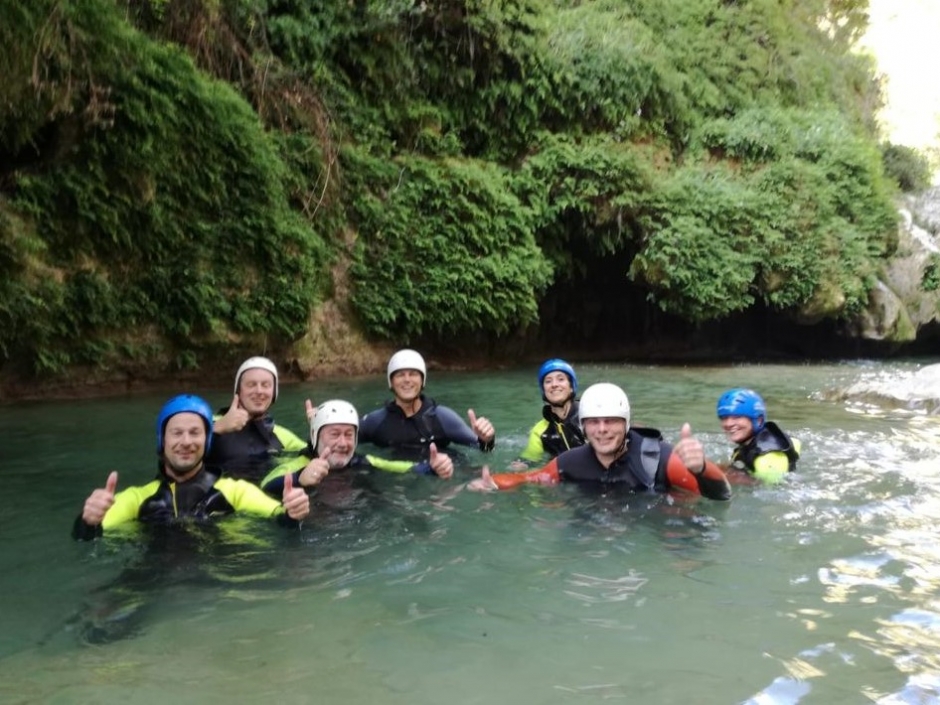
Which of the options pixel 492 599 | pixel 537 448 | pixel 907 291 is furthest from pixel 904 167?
pixel 492 599

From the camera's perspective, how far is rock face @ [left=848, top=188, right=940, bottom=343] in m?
20.9

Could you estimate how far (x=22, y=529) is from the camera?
18.2 ft

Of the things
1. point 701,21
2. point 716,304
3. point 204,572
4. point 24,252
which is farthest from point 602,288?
point 204,572

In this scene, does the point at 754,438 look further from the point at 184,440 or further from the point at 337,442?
the point at 184,440

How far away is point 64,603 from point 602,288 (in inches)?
731

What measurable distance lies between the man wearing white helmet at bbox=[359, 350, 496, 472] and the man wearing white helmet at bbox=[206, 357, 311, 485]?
3.66 ft

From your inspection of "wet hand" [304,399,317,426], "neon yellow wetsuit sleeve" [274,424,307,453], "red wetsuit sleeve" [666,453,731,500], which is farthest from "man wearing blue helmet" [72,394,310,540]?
"red wetsuit sleeve" [666,453,731,500]

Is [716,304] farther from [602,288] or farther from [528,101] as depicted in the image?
[528,101]

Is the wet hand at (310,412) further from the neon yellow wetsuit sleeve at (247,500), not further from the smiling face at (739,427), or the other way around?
the smiling face at (739,427)

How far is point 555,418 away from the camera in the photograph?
7891 millimetres

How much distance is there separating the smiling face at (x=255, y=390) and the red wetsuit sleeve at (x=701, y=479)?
11.9 ft

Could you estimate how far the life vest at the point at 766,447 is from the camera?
6832 mm

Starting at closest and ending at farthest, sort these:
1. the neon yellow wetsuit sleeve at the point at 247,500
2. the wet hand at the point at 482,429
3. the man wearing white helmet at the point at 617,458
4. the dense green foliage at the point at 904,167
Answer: the neon yellow wetsuit sleeve at the point at 247,500 < the man wearing white helmet at the point at 617,458 < the wet hand at the point at 482,429 < the dense green foliage at the point at 904,167

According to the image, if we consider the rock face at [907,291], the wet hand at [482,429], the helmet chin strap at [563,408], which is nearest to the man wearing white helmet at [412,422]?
the wet hand at [482,429]
